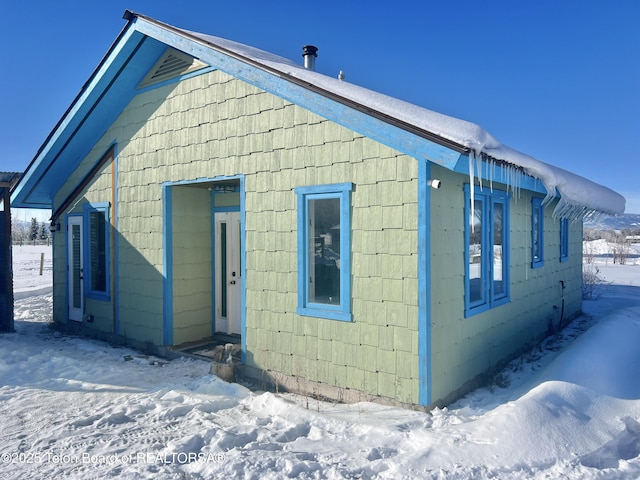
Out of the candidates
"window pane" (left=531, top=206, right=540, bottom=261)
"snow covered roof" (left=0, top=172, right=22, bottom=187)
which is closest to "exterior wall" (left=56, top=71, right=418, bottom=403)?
"snow covered roof" (left=0, top=172, right=22, bottom=187)

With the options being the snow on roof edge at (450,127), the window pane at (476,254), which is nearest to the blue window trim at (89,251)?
the snow on roof edge at (450,127)

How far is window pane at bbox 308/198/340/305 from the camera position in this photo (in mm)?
5649

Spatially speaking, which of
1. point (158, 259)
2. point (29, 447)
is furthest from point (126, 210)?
point (29, 447)

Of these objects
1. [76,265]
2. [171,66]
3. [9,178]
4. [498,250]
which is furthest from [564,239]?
[9,178]

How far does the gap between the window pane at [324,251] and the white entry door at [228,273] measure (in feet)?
8.31

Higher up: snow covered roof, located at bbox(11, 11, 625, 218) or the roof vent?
the roof vent

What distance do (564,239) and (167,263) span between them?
806 centimetres

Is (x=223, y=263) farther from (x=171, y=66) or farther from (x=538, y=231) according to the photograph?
(x=538, y=231)

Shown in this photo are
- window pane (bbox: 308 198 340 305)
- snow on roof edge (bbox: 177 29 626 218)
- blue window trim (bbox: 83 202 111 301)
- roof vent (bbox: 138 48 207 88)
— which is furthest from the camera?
blue window trim (bbox: 83 202 111 301)

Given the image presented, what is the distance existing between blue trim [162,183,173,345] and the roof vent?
176 centimetres

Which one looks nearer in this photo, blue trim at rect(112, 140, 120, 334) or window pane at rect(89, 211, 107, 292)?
blue trim at rect(112, 140, 120, 334)

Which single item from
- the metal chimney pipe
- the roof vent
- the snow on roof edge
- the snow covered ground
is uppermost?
the metal chimney pipe

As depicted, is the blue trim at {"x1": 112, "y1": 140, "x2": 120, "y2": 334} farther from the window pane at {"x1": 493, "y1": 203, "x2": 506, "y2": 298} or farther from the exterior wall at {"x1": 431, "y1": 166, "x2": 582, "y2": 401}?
the window pane at {"x1": 493, "y1": 203, "x2": 506, "y2": 298}

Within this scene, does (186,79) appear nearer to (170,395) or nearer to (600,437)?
(170,395)
